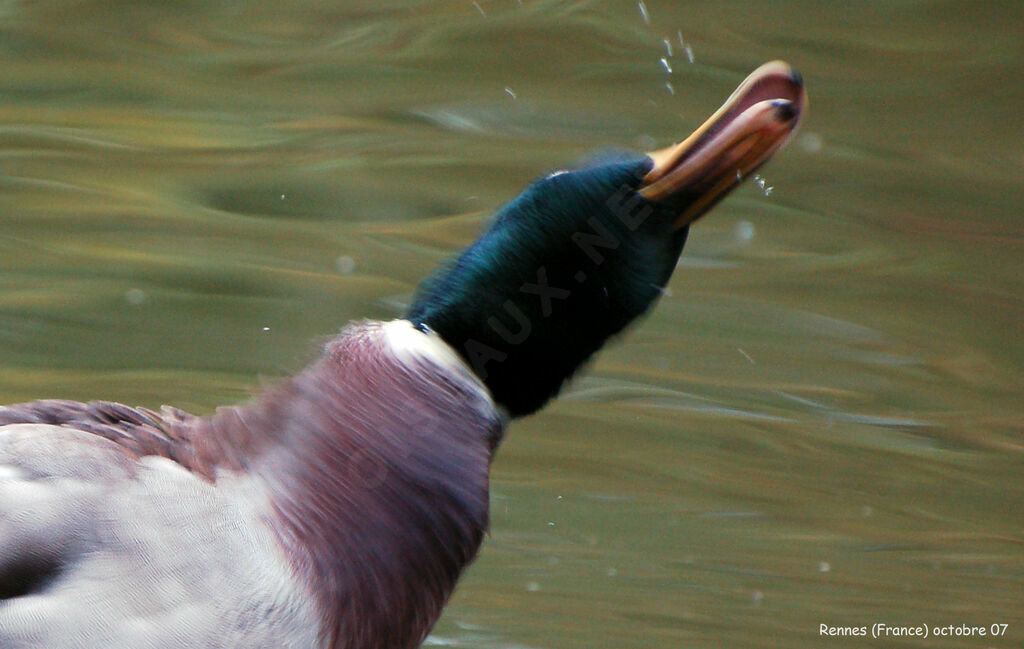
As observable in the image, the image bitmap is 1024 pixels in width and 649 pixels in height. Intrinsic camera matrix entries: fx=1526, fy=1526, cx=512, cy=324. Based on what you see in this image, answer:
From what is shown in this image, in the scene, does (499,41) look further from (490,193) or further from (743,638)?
(743,638)

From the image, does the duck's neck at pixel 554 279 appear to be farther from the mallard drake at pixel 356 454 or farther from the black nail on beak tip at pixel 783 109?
the black nail on beak tip at pixel 783 109

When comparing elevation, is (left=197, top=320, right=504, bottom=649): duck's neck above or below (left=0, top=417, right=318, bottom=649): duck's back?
below

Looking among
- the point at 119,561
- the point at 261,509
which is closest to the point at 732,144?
the point at 261,509

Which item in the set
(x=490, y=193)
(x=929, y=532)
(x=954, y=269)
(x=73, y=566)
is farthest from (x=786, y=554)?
(x=73, y=566)

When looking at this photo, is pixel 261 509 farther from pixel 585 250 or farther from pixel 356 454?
pixel 585 250

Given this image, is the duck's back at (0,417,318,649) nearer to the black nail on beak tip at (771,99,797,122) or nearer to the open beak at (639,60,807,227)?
the open beak at (639,60,807,227)

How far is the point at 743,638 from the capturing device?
338 cm

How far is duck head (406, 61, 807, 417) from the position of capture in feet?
7.38

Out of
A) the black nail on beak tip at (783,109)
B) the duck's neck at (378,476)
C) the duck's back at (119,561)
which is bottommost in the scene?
the duck's neck at (378,476)

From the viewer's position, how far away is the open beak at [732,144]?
2.22m

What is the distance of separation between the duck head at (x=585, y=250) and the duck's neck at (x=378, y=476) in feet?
0.26

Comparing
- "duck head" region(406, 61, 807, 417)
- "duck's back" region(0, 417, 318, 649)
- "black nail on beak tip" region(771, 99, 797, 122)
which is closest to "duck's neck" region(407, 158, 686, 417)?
"duck head" region(406, 61, 807, 417)

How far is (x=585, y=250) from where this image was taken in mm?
2354

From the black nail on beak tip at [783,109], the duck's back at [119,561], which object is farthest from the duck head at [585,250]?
the duck's back at [119,561]
